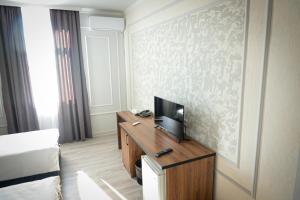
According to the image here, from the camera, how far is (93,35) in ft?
13.3

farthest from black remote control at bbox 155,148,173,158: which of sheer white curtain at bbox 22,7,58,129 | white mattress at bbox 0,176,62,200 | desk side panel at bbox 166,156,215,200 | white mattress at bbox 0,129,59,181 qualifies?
sheer white curtain at bbox 22,7,58,129

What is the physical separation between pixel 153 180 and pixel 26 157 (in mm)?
1774

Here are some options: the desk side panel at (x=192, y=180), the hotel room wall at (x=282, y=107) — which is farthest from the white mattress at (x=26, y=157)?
the hotel room wall at (x=282, y=107)

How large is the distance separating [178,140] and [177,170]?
47 centimetres

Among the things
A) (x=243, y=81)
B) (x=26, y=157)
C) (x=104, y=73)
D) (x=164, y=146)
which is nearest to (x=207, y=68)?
(x=243, y=81)

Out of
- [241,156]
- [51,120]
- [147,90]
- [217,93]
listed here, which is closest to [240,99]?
[217,93]

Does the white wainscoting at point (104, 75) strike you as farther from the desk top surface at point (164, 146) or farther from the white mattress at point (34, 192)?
the white mattress at point (34, 192)

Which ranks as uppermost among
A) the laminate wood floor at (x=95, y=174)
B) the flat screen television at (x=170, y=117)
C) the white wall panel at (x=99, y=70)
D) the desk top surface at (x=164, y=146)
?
the white wall panel at (x=99, y=70)

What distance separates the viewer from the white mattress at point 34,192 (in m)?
1.75

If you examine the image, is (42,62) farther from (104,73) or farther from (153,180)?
(153,180)

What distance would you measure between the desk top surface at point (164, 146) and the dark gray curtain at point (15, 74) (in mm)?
2170

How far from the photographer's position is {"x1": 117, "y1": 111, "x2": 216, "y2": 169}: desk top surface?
1.81 meters

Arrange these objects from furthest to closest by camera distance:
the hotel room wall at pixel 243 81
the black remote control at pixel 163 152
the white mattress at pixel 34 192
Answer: the black remote control at pixel 163 152 < the white mattress at pixel 34 192 < the hotel room wall at pixel 243 81

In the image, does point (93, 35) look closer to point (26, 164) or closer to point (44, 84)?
point (44, 84)
